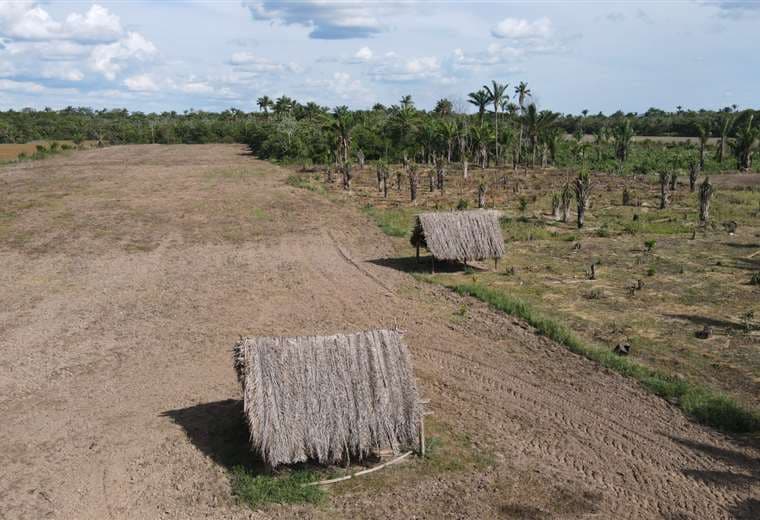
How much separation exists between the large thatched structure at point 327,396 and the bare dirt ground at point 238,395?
2.66 feet

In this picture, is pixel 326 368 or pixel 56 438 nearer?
pixel 326 368

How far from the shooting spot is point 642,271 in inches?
886

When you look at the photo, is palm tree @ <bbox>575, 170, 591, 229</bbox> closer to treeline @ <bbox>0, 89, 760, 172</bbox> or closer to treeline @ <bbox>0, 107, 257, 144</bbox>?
treeline @ <bbox>0, 89, 760, 172</bbox>

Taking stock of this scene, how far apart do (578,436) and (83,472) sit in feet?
27.3

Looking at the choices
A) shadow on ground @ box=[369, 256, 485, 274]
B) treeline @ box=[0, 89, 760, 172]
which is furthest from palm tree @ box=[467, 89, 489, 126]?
shadow on ground @ box=[369, 256, 485, 274]

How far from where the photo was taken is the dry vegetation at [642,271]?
15766mm

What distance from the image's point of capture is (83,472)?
11.1 meters

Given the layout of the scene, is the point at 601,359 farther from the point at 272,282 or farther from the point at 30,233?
the point at 30,233

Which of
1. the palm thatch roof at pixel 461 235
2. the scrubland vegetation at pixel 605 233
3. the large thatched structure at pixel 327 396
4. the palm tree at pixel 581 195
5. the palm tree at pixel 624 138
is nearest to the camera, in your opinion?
the large thatched structure at pixel 327 396

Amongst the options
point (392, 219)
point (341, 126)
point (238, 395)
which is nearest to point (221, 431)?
point (238, 395)

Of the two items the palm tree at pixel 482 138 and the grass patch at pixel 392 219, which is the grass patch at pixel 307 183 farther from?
the palm tree at pixel 482 138

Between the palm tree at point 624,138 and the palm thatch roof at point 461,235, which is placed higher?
the palm tree at point 624,138

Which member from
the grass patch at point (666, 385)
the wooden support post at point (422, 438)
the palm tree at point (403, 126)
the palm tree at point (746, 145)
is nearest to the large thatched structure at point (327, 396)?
the wooden support post at point (422, 438)

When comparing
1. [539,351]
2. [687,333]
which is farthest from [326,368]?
[687,333]
